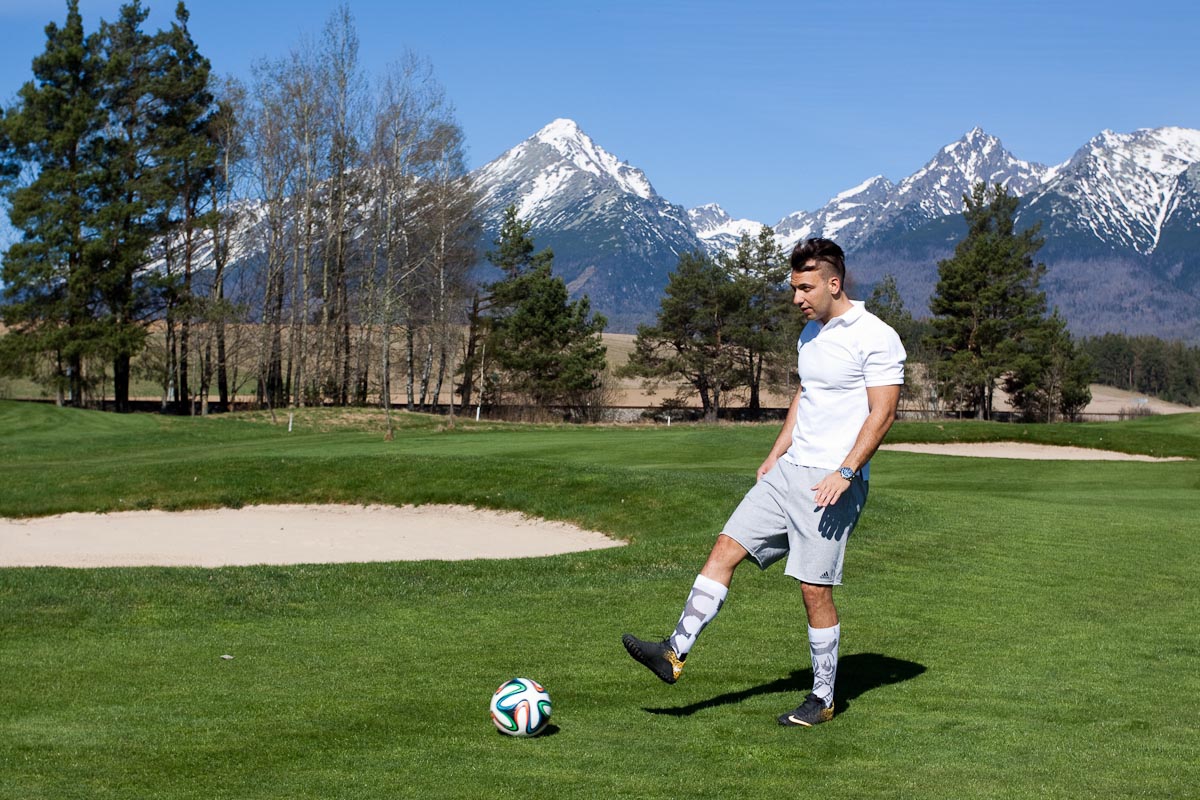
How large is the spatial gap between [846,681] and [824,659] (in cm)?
115

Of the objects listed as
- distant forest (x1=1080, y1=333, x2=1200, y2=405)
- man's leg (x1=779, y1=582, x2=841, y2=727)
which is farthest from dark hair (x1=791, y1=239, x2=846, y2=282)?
distant forest (x1=1080, y1=333, x2=1200, y2=405)

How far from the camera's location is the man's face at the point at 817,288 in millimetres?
6559

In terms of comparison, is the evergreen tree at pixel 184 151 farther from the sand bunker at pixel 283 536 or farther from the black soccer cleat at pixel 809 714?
the black soccer cleat at pixel 809 714

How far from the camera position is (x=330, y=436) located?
39656mm

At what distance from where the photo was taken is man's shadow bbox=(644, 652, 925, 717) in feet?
23.0

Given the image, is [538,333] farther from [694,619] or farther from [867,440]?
[867,440]

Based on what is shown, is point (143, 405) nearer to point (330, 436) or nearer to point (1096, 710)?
point (330, 436)

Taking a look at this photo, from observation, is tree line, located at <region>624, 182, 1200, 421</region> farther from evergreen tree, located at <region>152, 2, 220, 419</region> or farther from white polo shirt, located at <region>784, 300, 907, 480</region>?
white polo shirt, located at <region>784, 300, 907, 480</region>

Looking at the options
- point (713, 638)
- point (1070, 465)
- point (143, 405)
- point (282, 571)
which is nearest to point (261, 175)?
point (143, 405)

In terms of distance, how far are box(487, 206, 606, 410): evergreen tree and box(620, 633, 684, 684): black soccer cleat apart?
60.8 metres

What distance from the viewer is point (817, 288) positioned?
6.57 m

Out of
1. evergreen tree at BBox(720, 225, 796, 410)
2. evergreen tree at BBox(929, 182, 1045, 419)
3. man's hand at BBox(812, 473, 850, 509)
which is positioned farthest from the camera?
evergreen tree at BBox(720, 225, 796, 410)

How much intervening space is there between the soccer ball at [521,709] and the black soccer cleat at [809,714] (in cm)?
127

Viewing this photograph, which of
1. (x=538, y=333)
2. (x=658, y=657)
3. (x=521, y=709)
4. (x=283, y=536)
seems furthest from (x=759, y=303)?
(x=521, y=709)
